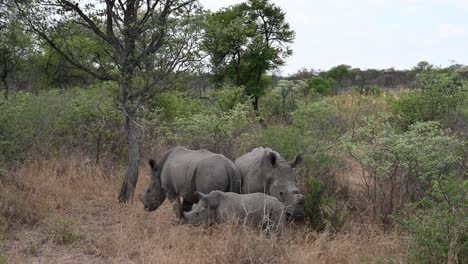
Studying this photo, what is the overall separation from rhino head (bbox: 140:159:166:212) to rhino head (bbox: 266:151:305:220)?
2117mm

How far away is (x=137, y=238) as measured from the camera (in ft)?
Result: 24.9

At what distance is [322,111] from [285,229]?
839 cm

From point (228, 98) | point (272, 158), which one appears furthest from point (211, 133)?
point (228, 98)

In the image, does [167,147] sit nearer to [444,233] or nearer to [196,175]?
[196,175]

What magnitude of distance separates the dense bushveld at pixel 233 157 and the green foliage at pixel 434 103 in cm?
3

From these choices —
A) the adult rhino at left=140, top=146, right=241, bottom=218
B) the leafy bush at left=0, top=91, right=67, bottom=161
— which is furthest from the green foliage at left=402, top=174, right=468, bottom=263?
the leafy bush at left=0, top=91, right=67, bottom=161

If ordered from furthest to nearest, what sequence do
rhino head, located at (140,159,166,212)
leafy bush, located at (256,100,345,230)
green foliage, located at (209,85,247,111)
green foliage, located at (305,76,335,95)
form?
green foliage, located at (305,76,335,95)
green foliage, located at (209,85,247,111)
rhino head, located at (140,159,166,212)
leafy bush, located at (256,100,345,230)

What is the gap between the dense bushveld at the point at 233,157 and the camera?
6535 millimetres

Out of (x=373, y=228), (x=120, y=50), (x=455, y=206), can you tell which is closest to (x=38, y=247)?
(x=120, y=50)

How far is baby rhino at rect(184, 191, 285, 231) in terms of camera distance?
23.9 ft

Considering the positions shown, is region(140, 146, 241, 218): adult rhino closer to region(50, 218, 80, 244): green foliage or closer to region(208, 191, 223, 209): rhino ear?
region(208, 191, 223, 209): rhino ear

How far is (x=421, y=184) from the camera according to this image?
8.53m

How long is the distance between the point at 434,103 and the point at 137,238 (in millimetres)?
9619

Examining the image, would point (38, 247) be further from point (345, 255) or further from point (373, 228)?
point (373, 228)
